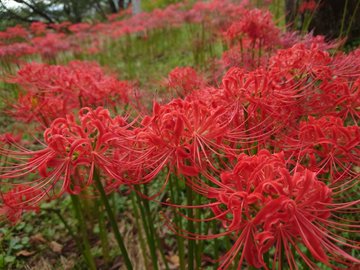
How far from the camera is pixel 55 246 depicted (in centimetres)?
252

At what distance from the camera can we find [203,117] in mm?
1005

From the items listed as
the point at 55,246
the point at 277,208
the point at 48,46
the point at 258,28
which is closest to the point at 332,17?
the point at 258,28

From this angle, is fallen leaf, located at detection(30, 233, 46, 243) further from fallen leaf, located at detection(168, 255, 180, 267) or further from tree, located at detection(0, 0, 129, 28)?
tree, located at detection(0, 0, 129, 28)

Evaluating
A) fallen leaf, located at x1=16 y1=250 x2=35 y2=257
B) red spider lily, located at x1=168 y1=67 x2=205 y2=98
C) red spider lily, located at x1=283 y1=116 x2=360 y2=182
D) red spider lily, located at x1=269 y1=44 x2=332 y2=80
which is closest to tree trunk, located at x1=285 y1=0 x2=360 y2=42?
red spider lily, located at x1=168 y1=67 x2=205 y2=98

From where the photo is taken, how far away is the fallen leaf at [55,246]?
8.16ft

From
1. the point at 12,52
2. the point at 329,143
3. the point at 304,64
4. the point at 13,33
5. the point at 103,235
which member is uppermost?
the point at 304,64

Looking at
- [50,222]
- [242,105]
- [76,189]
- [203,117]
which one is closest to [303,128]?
[242,105]

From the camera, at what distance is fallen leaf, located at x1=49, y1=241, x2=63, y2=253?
2.49m

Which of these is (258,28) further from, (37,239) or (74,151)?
(37,239)

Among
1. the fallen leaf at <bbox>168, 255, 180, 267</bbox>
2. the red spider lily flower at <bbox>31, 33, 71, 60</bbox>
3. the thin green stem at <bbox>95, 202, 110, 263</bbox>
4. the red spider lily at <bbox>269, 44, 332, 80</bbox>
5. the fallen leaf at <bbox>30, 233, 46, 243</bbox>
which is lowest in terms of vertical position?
the fallen leaf at <bbox>168, 255, 180, 267</bbox>

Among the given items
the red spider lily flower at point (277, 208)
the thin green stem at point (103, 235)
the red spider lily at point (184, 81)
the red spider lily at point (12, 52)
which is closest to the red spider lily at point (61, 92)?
the red spider lily at point (184, 81)

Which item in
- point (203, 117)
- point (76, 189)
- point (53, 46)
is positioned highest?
point (203, 117)

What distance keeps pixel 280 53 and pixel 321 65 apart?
0.21 m

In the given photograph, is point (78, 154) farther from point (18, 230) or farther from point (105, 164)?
point (18, 230)
